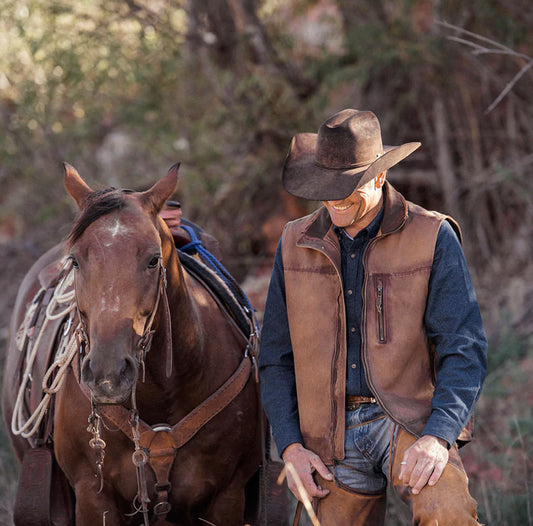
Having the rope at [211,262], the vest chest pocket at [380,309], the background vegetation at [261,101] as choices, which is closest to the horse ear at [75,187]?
the rope at [211,262]

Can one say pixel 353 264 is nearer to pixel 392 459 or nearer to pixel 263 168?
pixel 392 459

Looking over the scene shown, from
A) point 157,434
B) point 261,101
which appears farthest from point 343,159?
point 261,101

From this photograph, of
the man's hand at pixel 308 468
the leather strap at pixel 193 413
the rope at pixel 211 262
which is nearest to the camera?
the man's hand at pixel 308 468

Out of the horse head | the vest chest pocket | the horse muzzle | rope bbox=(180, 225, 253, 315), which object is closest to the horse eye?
the horse head

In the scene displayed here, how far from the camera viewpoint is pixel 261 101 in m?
8.17

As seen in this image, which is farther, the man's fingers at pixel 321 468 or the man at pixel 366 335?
the man's fingers at pixel 321 468

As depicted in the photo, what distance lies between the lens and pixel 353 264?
269cm

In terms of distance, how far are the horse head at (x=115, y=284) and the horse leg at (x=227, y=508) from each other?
42.9 inches

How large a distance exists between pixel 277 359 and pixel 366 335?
1.39ft

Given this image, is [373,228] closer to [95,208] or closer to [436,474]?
[436,474]

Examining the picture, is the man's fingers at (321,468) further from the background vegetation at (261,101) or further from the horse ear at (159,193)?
the background vegetation at (261,101)

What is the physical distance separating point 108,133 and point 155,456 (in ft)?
30.2

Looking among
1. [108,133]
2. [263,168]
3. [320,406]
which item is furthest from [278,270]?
[108,133]

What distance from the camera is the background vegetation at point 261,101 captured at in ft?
25.2
